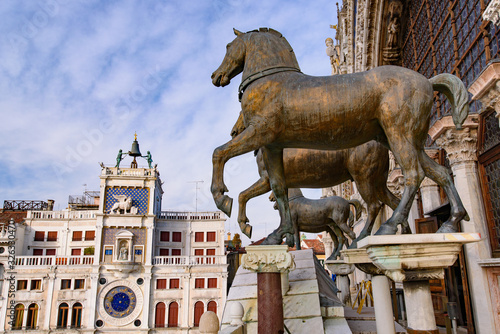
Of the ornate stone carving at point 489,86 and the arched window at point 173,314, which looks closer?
the ornate stone carving at point 489,86

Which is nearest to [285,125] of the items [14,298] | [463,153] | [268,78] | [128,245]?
[268,78]

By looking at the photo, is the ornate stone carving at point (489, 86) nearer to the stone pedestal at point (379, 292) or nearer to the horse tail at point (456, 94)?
the horse tail at point (456, 94)

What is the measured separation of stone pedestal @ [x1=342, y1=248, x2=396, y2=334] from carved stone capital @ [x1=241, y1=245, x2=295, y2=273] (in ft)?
2.52

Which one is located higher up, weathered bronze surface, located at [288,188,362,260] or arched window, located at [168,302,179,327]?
weathered bronze surface, located at [288,188,362,260]

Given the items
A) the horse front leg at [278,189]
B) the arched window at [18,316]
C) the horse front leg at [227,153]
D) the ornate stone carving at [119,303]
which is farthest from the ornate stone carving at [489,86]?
the arched window at [18,316]

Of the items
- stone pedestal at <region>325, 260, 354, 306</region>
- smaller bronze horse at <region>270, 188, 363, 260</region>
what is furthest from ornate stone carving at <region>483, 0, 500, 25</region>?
stone pedestal at <region>325, 260, 354, 306</region>

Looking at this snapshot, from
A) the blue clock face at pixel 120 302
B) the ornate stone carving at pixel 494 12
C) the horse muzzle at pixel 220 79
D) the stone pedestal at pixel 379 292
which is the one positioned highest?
the ornate stone carving at pixel 494 12

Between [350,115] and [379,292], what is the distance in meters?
1.99

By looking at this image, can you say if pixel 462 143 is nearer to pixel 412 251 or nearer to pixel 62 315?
pixel 412 251

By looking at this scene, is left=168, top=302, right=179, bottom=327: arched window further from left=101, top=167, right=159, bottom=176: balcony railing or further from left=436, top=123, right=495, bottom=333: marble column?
left=436, top=123, right=495, bottom=333: marble column

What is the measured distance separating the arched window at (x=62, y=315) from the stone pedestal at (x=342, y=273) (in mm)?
38218

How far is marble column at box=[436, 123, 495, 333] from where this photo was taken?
804 centimetres

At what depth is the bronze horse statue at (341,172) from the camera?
547cm

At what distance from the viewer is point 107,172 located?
1711 inches
